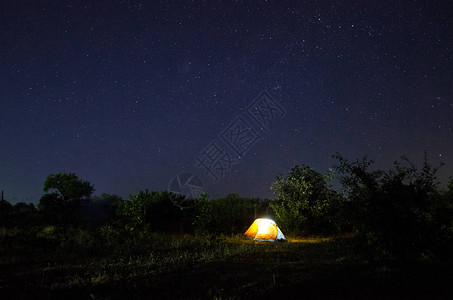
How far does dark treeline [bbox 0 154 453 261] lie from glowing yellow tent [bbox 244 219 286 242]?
1260 mm

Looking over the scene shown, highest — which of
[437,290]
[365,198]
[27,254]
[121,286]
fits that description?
[365,198]

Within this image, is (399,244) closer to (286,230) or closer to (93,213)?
(286,230)

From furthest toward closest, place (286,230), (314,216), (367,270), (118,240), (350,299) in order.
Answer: (314,216), (286,230), (118,240), (367,270), (350,299)

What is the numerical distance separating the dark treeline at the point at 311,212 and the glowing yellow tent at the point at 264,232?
1.26 meters

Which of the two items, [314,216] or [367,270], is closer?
[367,270]

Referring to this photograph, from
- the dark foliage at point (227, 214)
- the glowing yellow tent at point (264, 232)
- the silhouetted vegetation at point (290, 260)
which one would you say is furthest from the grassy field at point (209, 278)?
the glowing yellow tent at point (264, 232)

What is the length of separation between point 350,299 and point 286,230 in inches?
553

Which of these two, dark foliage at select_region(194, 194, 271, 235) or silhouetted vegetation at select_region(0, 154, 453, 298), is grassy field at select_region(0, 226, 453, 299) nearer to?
silhouetted vegetation at select_region(0, 154, 453, 298)

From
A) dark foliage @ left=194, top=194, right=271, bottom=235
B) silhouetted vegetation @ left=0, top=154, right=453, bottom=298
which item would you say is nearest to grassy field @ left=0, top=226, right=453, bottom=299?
silhouetted vegetation @ left=0, top=154, right=453, bottom=298

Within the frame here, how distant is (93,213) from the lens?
65.2 ft

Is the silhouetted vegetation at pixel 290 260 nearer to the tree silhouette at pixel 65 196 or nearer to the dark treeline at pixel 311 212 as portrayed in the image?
the dark treeline at pixel 311 212

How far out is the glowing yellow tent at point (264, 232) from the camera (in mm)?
16203

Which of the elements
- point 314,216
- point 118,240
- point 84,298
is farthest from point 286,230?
point 84,298

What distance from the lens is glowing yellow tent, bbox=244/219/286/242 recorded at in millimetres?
16203
